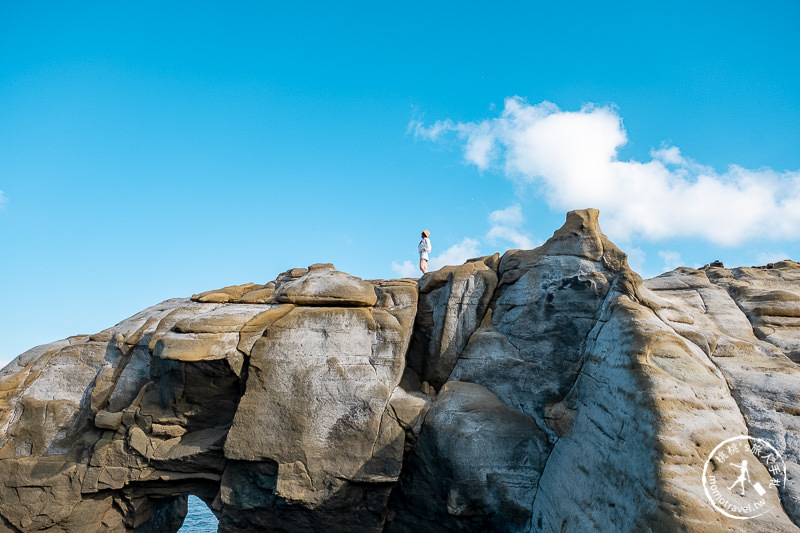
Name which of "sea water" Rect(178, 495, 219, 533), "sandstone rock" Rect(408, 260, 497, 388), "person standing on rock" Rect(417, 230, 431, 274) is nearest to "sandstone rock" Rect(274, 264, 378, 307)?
"sandstone rock" Rect(408, 260, 497, 388)

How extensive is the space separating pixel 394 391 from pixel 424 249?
277 inches

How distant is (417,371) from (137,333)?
9.74 m

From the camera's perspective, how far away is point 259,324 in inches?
585

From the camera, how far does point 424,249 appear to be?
1956 centimetres

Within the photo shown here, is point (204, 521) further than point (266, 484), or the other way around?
point (204, 521)

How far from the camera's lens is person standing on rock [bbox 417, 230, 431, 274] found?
19377 mm

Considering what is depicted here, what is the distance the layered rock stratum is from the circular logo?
3.07 feet

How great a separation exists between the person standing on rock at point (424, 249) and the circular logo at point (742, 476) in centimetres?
1230

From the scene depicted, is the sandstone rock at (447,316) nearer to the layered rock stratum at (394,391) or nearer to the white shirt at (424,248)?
the layered rock stratum at (394,391)

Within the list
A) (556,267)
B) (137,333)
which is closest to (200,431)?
(137,333)

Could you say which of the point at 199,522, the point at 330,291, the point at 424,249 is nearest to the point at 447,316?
the point at 330,291

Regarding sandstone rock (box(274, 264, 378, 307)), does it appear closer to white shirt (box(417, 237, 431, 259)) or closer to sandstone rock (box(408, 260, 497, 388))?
sandstone rock (box(408, 260, 497, 388))

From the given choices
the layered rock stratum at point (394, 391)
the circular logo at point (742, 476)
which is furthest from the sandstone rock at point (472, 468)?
the circular logo at point (742, 476)

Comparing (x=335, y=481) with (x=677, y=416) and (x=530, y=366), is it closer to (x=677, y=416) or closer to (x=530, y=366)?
(x=530, y=366)
